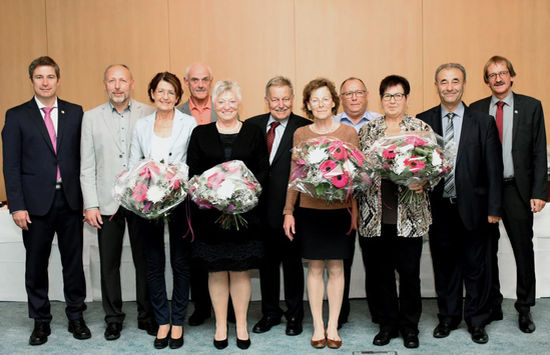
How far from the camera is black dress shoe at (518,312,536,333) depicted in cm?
362

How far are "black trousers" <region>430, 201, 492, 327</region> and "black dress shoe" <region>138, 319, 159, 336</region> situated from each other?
1922 mm

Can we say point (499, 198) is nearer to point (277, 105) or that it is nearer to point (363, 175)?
point (363, 175)

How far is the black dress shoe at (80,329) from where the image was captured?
3.67m

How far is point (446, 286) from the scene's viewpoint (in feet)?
11.9

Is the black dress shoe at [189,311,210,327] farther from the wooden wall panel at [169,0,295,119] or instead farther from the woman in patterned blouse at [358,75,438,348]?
the wooden wall panel at [169,0,295,119]

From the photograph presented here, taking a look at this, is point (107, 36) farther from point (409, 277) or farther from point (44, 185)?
point (409, 277)

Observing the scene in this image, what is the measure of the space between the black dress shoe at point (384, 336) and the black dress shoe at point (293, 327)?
0.50 meters

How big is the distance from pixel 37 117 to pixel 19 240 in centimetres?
142

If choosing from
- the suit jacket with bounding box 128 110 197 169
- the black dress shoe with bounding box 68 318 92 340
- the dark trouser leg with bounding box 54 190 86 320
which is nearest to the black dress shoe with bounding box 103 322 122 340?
the black dress shoe with bounding box 68 318 92 340

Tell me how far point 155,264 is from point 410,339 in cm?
167

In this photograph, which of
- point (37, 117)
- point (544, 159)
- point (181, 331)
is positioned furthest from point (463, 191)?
point (37, 117)

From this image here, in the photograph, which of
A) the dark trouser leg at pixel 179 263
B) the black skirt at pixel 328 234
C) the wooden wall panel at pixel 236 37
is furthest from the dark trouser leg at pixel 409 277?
the wooden wall panel at pixel 236 37

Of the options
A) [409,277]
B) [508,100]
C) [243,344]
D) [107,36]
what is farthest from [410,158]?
[107,36]

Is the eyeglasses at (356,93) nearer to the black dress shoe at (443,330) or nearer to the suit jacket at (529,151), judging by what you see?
the suit jacket at (529,151)
